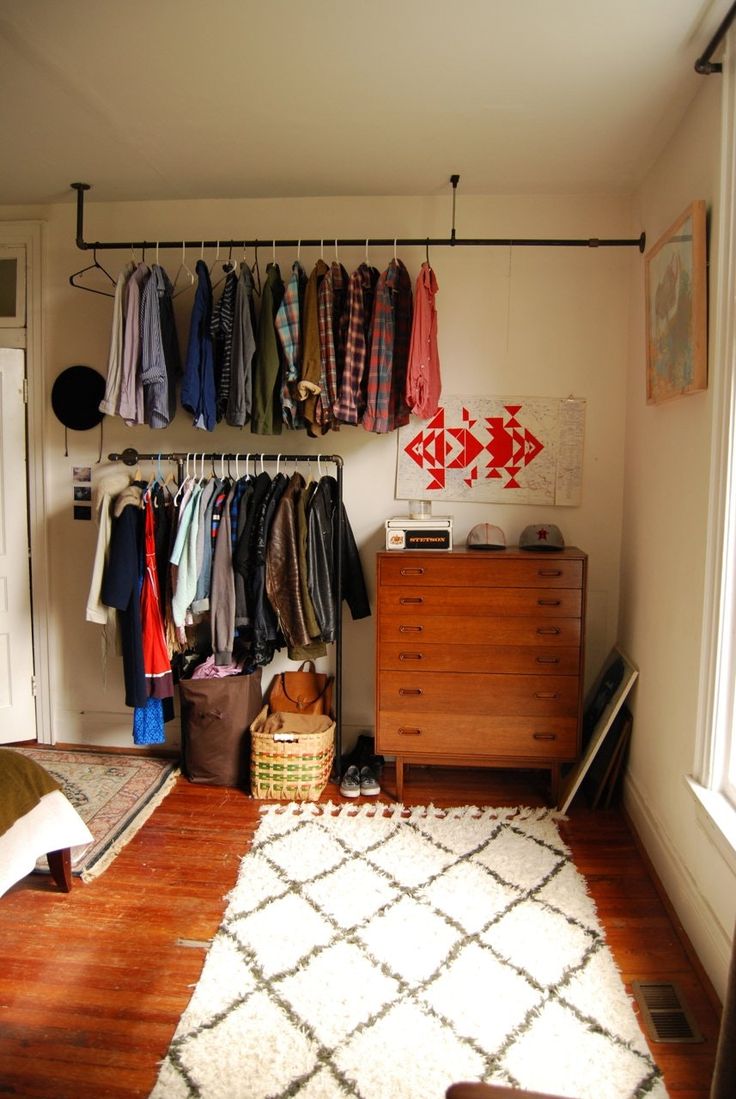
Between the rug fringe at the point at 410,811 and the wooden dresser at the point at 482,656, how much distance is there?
0.46 feet

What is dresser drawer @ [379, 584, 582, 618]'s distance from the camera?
2781 millimetres

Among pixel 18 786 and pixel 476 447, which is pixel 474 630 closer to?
pixel 476 447

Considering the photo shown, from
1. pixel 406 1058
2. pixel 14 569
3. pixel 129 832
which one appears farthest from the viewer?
pixel 14 569

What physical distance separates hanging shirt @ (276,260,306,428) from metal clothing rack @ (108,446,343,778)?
0.27 meters

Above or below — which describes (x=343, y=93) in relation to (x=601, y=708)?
above

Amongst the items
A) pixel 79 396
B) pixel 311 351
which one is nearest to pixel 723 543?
pixel 311 351

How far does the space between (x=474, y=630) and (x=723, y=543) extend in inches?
44.3

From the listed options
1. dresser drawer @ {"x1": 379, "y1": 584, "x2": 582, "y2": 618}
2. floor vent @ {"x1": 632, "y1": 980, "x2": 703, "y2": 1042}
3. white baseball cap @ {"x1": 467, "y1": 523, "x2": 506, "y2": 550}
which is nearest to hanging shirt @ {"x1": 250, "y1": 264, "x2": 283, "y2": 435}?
dresser drawer @ {"x1": 379, "y1": 584, "x2": 582, "y2": 618}

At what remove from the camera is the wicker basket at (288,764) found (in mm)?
2908

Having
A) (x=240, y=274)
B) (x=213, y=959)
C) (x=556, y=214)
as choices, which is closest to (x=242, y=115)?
(x=240, y=274)

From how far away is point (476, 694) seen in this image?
2832 millimetres

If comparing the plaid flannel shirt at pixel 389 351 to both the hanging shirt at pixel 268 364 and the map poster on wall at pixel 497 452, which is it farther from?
the hanging shirt at pixel 268 364

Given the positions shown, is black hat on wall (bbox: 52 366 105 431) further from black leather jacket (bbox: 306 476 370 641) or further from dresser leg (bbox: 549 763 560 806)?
dresser leg (bbox: 549 763 560 806)

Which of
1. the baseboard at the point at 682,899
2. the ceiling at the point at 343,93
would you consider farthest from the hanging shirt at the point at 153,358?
the baseboard at the point at 682,899
